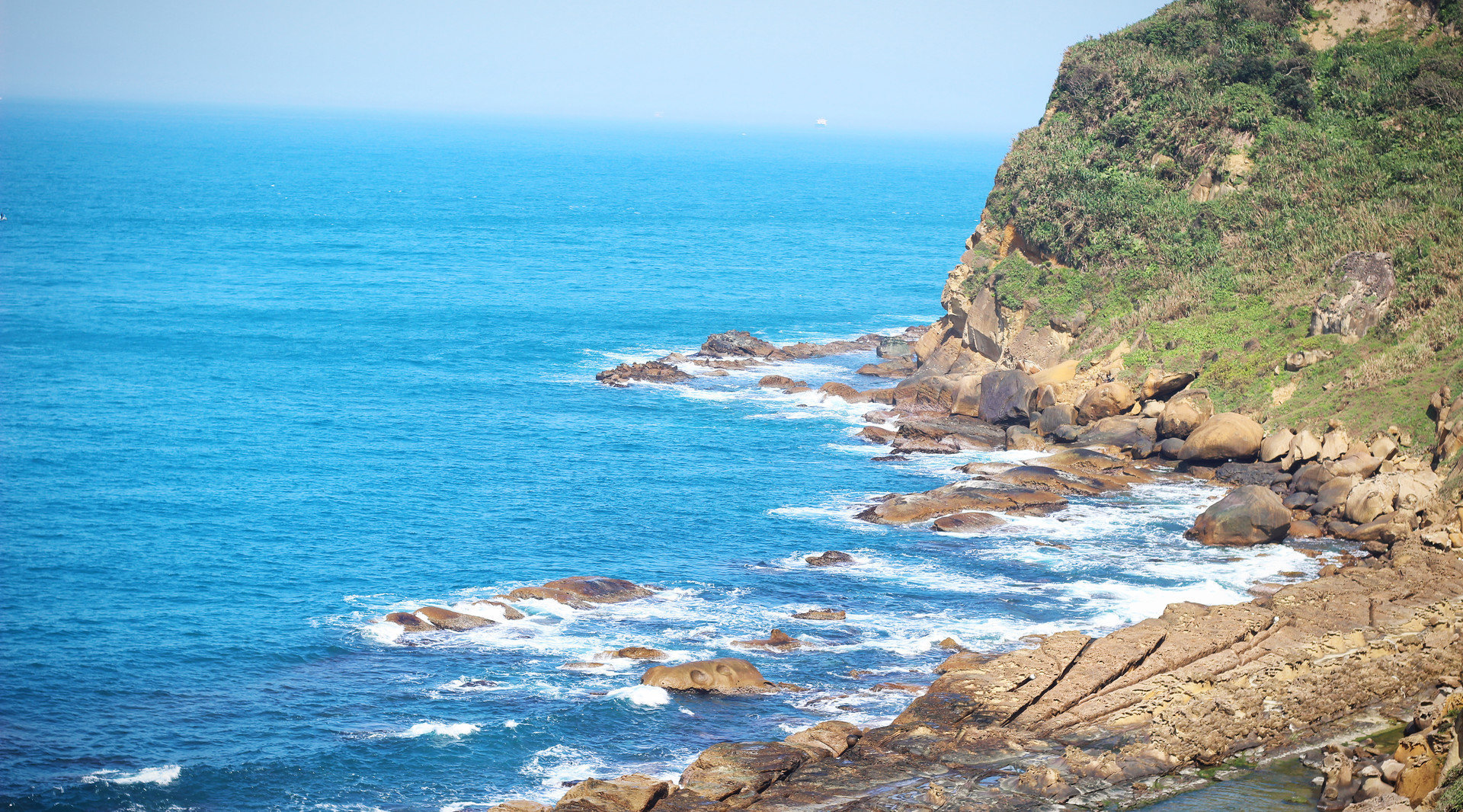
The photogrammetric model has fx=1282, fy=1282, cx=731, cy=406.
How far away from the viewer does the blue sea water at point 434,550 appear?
38.0 metres

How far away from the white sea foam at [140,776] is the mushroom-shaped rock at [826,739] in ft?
56.5

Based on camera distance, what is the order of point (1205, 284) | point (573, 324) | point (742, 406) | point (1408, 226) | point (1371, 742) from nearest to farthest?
point (1371, 742)
point (1408, 226)
point (1205, 284)
point (742, 406)
point (573, 324)

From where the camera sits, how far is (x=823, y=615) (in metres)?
46.9

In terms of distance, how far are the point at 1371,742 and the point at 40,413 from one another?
2760 inches

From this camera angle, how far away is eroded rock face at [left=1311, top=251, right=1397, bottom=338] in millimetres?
64062

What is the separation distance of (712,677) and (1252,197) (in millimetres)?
51176

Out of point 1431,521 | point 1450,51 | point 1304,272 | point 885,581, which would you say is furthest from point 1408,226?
point 885,581

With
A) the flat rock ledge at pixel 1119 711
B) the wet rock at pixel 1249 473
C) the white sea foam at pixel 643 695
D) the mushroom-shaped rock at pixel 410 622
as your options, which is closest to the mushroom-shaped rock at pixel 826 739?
the flat rock ledge at pixel 1119 711

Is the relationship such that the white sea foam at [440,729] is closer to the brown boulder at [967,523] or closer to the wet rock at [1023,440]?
the brown boulder at [967,523]

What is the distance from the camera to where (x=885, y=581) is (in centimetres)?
5047

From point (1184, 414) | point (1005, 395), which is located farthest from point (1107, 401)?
point (1005, 395)

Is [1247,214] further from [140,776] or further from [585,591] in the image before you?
[140,776]

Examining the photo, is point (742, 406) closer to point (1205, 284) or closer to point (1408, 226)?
point (1205, 284)

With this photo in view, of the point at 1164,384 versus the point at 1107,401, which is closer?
the point at 1164,384
